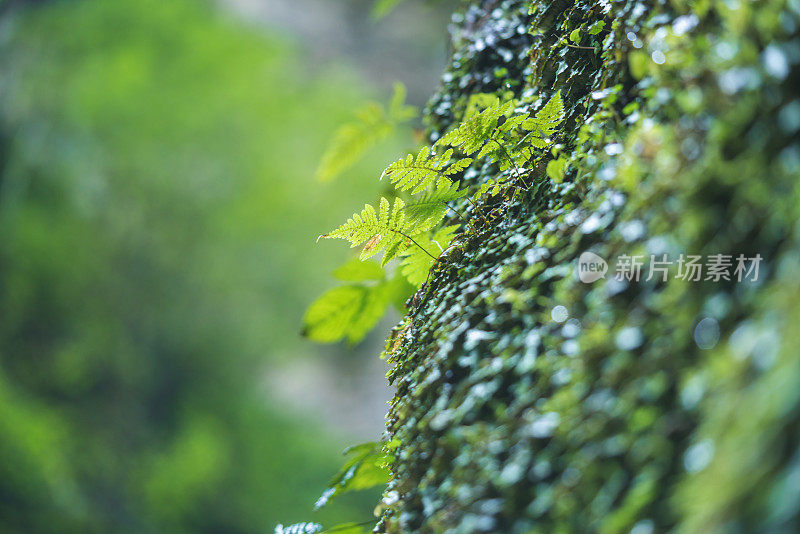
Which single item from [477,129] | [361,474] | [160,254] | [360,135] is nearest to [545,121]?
[477,129]

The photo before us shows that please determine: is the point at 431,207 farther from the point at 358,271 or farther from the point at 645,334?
the point at 645,334

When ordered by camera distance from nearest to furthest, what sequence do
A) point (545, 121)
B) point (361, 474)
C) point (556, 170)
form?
point (556, 170)
point (545, 121)
point (361, 474)

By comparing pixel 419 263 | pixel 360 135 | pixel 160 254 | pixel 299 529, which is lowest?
pixel 299 529

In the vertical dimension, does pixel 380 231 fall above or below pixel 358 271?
below

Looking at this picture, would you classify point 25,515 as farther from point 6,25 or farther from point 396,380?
point 396,380

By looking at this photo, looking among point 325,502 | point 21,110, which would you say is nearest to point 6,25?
point 21,110

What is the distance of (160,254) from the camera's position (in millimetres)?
6387

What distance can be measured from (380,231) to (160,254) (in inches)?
236

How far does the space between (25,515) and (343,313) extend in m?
4.55

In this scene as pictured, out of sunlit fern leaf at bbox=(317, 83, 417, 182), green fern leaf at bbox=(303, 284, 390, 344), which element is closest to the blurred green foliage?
sunlit fern leaf at bbox=(317, 83, 417, 182)

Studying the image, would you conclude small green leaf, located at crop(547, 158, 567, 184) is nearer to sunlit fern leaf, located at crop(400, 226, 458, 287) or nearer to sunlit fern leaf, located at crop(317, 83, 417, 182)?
sunlit fern leaf, located at crop(400, 226, 458, 287)

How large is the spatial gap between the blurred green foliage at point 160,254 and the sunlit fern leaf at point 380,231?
4.77 metres

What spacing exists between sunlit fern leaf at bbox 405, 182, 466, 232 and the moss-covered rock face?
0.18m

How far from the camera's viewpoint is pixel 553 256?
65 centimetres
